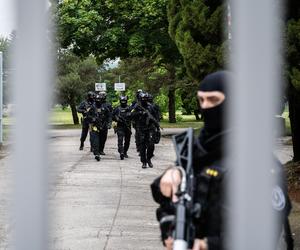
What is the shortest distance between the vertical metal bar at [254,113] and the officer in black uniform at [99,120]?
34.3 feet

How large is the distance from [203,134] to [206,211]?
0.73 ft

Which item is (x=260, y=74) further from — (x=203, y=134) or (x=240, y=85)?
(x=203, y=134)

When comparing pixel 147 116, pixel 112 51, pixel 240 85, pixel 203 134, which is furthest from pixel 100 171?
pixel 240 85

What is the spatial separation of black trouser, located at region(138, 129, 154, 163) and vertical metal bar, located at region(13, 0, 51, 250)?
9.02 meters

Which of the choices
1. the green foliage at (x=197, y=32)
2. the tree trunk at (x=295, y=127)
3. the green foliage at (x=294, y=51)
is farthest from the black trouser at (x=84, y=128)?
the green foliage at (x=294, y=51)

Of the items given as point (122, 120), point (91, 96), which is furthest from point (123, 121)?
point (91, 96)

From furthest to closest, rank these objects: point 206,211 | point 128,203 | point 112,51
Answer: point 112,51 → point 128,203 → point 206,211

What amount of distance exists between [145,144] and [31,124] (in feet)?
30.3

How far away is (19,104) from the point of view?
1389 mm

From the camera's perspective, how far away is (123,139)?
1229cm

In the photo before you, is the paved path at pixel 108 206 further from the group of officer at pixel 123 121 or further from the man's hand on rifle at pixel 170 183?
the man's hand on rifle at pixel 170 183

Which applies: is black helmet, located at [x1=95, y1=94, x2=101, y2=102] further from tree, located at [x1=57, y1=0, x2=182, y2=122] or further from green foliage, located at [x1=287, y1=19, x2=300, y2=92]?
green foliage, located at [x1=287, y1=19, x2=300, y2=92]

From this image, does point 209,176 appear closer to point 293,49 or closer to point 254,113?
point 254,113

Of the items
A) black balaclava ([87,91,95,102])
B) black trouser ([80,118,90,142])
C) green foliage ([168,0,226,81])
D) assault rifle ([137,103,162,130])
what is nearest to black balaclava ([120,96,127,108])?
black balaclava ([87,91,95,102])
